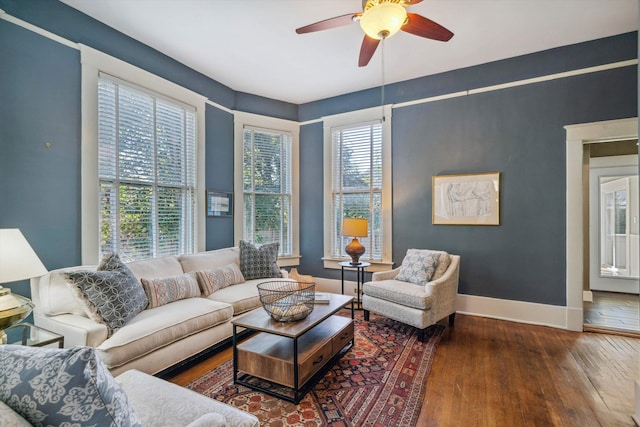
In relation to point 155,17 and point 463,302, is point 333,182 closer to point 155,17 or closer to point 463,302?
point 463,302

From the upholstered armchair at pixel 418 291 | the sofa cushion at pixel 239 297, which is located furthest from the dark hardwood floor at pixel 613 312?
the sofa cushion at pixel 239 297

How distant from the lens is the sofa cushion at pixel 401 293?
3.00 meters

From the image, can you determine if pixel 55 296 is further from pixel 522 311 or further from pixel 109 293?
pixel 522 311

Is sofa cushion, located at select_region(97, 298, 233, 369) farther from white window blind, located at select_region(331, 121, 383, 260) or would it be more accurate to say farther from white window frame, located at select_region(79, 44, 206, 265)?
white window blind, located at select_region(331, 121, 383, 260)

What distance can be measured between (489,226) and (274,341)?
3010 mm

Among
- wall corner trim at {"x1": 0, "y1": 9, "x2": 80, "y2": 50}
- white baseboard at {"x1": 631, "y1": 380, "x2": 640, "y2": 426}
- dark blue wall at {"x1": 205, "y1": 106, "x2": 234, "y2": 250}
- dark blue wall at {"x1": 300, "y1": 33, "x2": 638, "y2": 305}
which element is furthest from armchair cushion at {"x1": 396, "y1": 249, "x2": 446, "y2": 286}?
wall corner trim at {"x1": 0, "y1": 9, "x2": 80, "y2": 50}

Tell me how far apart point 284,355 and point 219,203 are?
2.70 metres

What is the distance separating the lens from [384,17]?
1955 mm

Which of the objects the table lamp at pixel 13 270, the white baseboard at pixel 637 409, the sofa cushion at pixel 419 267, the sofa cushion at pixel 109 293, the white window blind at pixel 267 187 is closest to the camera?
the table lamp at pixel 13 270

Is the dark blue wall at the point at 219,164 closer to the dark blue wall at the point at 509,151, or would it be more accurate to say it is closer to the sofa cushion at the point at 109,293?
the sofa cushion at the point at 109,293

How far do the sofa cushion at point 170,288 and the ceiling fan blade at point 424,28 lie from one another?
3017mm

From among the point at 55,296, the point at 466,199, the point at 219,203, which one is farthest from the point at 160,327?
the point at 466,199

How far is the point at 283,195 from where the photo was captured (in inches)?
195

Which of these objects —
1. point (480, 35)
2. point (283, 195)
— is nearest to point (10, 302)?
point (283, 195)
